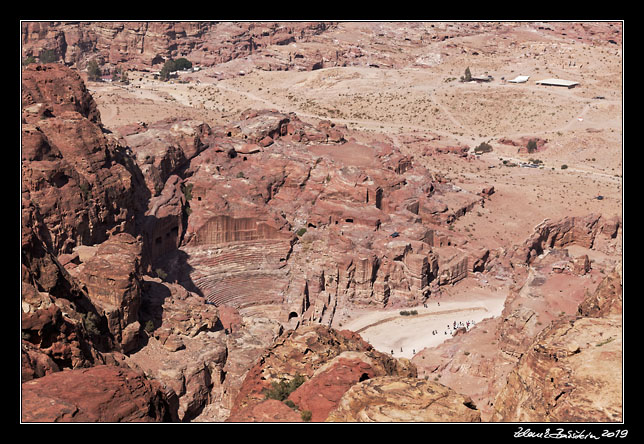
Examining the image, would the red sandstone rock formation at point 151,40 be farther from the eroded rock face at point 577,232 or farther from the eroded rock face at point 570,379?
the eroded rock face at point 570,379

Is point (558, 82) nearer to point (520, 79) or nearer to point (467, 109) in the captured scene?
point (520, 79)

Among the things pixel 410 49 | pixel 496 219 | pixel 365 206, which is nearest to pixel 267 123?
pixel 365 206

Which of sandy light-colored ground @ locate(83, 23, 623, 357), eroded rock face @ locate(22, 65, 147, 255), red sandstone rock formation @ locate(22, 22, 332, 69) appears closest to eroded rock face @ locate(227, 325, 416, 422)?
eroded rock face @ locate(22, 65, 147, 255)

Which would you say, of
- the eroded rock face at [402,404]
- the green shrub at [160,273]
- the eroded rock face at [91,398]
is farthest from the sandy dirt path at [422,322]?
the eroded rock face at [91,398]

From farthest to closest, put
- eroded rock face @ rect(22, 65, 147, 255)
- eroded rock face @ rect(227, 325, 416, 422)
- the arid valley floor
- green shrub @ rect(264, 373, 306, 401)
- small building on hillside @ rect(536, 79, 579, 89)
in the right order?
small building on hillside @ rect(536, 79, 579, 89)
eroded rock face @ rect(22, 65, 147, 255)
green shrub @ rect(264, 373, 306, 401)
eroded rock face @ rect(227, 325, 416, 422)
the arid valley floor

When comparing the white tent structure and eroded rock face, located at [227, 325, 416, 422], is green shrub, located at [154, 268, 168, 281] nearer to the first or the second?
eroded rock face, located at [227, 325, 416, 422]

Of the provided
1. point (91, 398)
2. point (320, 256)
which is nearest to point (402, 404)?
point (91, 398)
